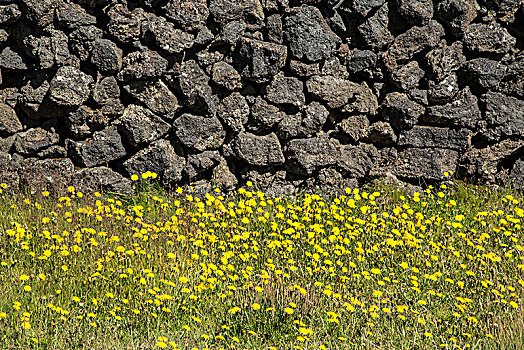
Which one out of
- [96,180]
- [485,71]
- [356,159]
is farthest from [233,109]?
[485,71]

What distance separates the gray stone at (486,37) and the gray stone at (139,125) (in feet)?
9.94

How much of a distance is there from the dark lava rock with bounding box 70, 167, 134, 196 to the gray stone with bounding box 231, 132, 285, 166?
3.86 feet

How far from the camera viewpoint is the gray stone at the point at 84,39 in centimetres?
516

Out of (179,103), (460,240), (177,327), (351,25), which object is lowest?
(177,327)

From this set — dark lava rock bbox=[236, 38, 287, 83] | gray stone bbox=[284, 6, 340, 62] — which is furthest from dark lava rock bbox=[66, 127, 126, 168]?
gray stone bbox=[284, 6, 340, 62]

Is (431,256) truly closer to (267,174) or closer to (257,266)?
(257,266)

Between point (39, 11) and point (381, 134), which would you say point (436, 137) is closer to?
point (381, 134)

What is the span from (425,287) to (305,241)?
3.31ft

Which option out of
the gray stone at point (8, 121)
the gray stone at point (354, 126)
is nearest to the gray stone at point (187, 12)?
the gray stone at point (354, 126)

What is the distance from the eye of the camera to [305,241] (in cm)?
447

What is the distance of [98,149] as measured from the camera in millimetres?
5367

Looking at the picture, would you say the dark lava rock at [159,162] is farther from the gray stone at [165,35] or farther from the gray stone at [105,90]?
the gray stone at [165,35]

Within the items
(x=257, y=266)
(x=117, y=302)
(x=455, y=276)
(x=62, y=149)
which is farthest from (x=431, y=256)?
(x=62, y=149)

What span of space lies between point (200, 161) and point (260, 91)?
2.93ft
